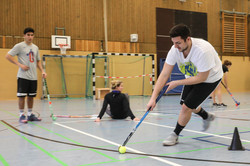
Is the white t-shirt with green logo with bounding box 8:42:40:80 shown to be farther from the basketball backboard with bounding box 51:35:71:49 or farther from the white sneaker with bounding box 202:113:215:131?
the basketball backboard with bounding box 51:35:71:49

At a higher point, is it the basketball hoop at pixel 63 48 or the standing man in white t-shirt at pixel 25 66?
the basketball hoop at pixel 63 48

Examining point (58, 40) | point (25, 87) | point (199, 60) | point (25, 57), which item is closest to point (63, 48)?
point (58, 40)

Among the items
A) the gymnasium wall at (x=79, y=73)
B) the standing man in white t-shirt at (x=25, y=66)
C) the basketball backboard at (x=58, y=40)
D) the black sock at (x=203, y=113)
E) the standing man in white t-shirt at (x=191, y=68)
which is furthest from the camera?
the basketball backboard at (x=58, y=40)

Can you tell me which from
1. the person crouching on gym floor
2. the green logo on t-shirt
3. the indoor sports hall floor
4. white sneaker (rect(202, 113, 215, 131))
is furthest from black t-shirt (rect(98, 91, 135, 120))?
the green logo on t-shirt

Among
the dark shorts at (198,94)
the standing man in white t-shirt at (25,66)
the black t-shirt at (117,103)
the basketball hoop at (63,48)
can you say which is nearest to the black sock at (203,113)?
the dark shorts at (198,94)

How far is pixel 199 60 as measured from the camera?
9.62ft

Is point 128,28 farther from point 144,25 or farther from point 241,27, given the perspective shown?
point 241,27

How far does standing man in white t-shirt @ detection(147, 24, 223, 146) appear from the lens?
9.59 feet

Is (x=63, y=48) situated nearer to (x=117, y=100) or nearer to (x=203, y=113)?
(x=117, y=100)

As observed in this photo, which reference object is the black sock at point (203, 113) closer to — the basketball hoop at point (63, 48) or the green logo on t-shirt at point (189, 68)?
the green logo on t-shirt at point (189, 68)

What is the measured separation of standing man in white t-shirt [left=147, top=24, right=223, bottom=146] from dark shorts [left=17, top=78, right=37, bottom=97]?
2819 millimetres

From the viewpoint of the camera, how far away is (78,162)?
2.50 meters

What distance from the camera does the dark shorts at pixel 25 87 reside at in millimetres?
5059

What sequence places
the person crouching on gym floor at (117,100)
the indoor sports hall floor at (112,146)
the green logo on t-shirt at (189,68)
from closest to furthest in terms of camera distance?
the indoor sports hall floor at (112,146) → the green logo on t-shirt at (189,68) → the person crouching on gym floor at (117,100)
